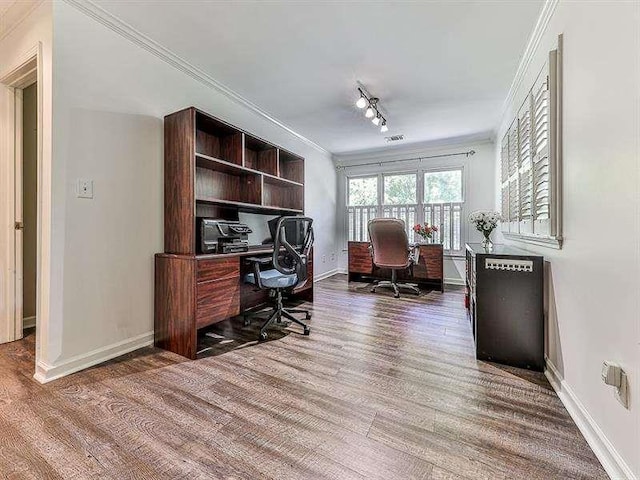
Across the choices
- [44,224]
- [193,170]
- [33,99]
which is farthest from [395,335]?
[33,99]

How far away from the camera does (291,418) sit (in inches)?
Answer: 55.5

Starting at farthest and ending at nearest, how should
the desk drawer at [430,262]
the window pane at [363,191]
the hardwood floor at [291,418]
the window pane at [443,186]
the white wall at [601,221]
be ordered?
the window pane at [363,191] < the window pane at [443,186] < the desk drawer at [430,262] < the hardwood floor at [291,418] < the white wall at [601,221]

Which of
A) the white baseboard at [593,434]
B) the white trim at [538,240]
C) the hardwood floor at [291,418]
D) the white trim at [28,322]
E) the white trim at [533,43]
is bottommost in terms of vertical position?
the hardwood floor at [291,418]

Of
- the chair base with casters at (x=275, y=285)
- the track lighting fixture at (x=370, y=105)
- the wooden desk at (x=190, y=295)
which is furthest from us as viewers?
the track lighting fixture at (x=370, y=105)

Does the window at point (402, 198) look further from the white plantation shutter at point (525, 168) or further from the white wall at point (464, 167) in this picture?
the white plantation shutter at point (525, 168)

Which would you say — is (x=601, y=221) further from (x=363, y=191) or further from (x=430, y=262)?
(x=363, y=191)

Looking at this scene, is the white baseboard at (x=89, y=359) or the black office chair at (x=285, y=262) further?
the black office chair at (x=285, y=262)

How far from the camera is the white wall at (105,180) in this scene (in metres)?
1.80

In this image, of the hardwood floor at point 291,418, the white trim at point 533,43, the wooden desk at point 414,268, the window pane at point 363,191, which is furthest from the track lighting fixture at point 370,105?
the hardwood floor at point 291,418

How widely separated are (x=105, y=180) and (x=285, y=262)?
150cm

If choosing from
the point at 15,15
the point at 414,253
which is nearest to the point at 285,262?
the point at 414,253

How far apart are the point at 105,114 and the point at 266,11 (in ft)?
4.44

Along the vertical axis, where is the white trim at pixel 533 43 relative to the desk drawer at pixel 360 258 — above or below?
above

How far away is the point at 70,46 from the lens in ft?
6.04
